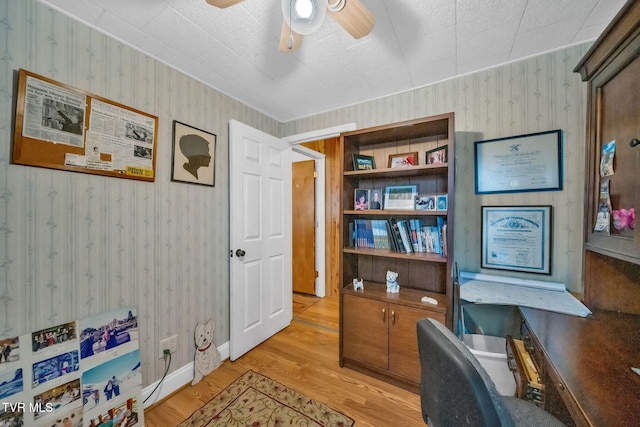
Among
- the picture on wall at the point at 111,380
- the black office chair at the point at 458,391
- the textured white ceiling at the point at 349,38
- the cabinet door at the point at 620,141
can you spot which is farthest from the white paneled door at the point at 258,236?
the cabinet door at the point at 620,141

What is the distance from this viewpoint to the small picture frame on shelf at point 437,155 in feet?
5.45

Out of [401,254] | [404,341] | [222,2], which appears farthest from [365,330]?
[222,2]

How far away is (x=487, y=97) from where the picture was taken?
68.5 inches

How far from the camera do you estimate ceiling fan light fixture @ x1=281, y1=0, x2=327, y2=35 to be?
94 cm

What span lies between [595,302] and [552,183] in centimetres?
74

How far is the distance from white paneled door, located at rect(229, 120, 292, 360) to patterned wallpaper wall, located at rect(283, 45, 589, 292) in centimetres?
133

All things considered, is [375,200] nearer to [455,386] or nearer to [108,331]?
[455,386]

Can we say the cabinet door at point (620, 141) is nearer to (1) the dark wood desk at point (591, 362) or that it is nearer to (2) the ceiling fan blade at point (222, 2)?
(1) the dark wood desk at point (591, 362)

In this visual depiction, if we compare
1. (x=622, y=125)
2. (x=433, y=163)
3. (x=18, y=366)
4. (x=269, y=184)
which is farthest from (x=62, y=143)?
(x=622, y=125)

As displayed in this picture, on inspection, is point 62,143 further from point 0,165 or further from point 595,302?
point 595,302

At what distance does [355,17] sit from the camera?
3.38 feet

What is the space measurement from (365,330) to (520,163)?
5.37 ft

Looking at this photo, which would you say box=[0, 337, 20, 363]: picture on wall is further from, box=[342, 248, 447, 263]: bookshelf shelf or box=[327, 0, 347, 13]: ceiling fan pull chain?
box=[327, 0, 347, 13]: ceiling fan pull chain

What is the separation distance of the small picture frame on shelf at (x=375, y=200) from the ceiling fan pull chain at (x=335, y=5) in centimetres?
128
